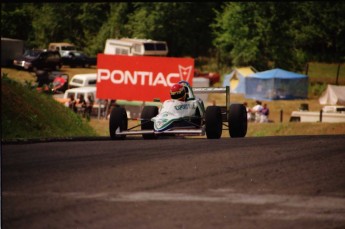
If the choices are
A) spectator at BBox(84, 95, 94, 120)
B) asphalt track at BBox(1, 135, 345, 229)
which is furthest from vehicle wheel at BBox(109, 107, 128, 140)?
spectator at BBox(84, 95, 94, 120)

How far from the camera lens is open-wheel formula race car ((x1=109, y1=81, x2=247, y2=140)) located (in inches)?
436

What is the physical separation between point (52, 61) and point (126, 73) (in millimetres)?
1869

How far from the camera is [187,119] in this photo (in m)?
12.6

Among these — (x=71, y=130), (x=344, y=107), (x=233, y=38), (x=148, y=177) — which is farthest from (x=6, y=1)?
(x=71, y=130)

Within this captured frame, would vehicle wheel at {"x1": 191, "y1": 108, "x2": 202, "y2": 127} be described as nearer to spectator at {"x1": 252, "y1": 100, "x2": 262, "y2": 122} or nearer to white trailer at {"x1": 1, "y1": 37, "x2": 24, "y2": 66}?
white trailer at {"x1": 1, "y1": 37, "x2": 24, "y2": 66}

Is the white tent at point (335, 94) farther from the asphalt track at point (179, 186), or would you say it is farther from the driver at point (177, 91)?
the driver at point (177, 91)

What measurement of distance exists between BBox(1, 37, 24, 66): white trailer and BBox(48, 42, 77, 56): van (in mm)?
521

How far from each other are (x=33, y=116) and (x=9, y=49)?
8.75 m

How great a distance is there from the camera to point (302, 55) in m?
10.3

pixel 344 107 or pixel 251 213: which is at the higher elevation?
pixel 344 107

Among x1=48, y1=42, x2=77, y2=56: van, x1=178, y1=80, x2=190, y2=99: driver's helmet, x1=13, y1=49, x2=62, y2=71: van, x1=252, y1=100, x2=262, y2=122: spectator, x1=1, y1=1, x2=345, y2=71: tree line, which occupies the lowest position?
x1=252, y1=100, x2=262, y2=122: spectator

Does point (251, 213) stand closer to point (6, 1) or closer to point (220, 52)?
point (6, 1)

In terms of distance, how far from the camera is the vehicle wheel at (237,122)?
10992mm

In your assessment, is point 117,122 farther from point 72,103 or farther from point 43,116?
point 72,103
